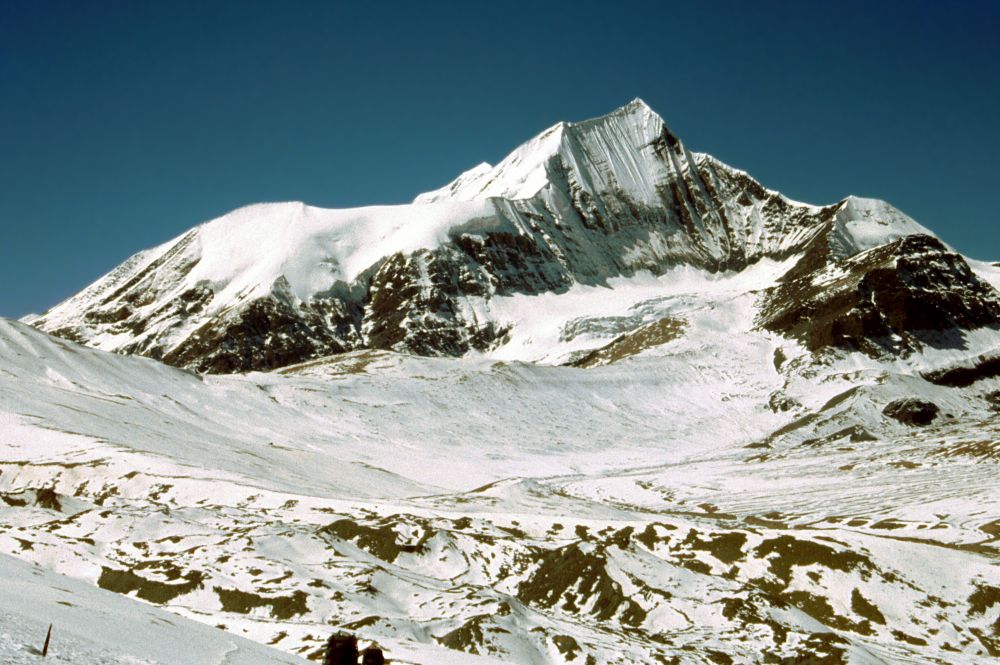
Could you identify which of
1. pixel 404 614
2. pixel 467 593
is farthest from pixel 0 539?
pixel 467 593

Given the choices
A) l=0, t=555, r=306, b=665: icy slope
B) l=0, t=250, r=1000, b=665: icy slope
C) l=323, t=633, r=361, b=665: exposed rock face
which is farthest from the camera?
l=0, t=250, r=1000, b=665: icy slope

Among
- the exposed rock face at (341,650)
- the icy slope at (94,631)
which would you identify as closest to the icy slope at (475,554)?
the icy slope at (94,631)

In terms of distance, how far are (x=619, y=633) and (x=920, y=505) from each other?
100 metres

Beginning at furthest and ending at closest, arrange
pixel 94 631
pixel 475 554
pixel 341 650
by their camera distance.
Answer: pixel 475 554
pixel 341 650
pixel 94 631

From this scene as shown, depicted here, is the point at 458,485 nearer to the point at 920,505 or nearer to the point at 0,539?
the point at 920,505

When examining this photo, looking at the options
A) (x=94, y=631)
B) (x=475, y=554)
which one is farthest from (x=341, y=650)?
(x=475, y=554)

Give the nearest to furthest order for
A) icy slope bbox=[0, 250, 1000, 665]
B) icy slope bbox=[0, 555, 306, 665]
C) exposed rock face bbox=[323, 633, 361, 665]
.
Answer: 1. icy slope bbox=[0, 555, 306, 665]
2. exposed rock face bbox=[323, 633, 361, 665]
3. icy slope bbox=[0, 250, 1000, 665]

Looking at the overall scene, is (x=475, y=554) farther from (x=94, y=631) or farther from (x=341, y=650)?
(x=94, y=631)

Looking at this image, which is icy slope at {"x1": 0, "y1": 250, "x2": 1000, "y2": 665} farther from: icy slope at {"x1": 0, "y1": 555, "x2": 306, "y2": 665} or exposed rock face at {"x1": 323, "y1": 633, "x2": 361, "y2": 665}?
exposed rock face at {"x1": 323, "y1": 633, "x2": 361, "y2": 665}

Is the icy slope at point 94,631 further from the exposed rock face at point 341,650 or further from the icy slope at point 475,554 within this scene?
the icy slope at point 475,554

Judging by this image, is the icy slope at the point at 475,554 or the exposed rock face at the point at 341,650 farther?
the icy slope at the point at 475,554

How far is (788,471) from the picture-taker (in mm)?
192125

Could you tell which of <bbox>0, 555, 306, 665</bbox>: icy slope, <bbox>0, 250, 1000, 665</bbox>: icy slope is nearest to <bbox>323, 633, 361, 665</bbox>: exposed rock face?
<bbox>0, 555, 306, 665</bbox>: icy slope

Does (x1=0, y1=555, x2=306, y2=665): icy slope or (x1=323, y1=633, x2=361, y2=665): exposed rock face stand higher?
(x1=323, y1=633, x2=361, y2=665): exposed rock face
